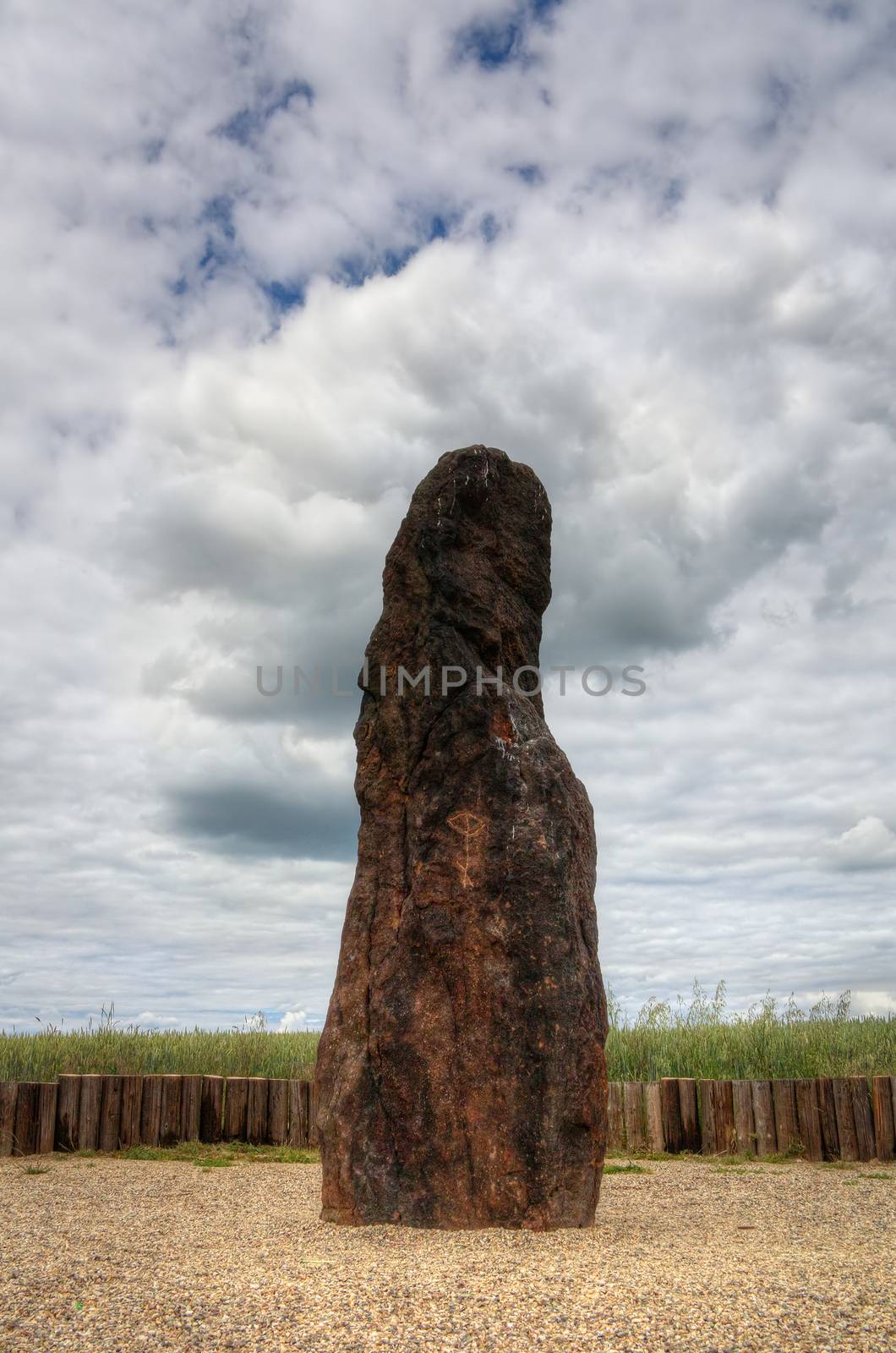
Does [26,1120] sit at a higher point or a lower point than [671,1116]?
higher

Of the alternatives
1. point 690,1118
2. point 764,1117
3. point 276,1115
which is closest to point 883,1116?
point 764,1117

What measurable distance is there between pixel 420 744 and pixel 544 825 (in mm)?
985

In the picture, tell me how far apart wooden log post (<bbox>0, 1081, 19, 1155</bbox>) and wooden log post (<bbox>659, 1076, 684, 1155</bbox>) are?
7.06 m

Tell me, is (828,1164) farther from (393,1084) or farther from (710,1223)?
(393,1084)

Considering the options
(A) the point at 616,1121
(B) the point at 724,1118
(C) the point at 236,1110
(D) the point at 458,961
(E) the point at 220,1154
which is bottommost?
(E) the point at 220,1154

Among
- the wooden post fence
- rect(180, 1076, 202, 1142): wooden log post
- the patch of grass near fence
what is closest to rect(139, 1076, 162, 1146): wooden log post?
the wooden post fence

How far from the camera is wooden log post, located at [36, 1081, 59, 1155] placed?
1150 cm

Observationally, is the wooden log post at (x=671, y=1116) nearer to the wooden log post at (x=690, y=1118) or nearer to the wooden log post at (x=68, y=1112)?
the wooden log post at (x=690, y=1118)

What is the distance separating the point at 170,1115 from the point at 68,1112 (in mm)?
1092

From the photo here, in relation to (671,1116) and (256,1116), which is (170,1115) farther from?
(671,1116)

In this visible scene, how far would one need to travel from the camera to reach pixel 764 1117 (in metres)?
11.3

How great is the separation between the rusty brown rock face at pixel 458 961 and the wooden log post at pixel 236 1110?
5.65m

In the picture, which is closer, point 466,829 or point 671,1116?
point 466,829

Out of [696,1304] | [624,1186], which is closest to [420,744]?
[696,1304]
